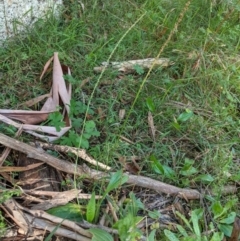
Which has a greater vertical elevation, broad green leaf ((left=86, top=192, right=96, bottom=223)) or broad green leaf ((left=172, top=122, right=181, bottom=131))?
broad green leaf ((left=86, top=192, right=96, bottom=223))

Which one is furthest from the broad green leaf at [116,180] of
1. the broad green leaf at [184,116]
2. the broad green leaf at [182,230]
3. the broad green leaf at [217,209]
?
the broad green leaf at [184,116]

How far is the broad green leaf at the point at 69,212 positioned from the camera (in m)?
1.75

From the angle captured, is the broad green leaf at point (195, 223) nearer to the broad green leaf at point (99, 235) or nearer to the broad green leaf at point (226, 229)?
the broad green leaf at point (226, 229)

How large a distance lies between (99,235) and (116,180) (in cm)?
27

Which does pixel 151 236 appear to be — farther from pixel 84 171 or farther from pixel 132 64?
pixel 132 64

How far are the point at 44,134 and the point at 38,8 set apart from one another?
0.87 m

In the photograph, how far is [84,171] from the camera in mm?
1903

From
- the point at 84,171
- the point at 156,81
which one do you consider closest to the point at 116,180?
the point at 84,171

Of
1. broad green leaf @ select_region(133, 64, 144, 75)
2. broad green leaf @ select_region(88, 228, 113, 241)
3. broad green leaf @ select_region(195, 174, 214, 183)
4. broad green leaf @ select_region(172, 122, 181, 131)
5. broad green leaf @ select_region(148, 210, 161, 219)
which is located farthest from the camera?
broad green leaf @ select_region(133, 64, 144, 75)

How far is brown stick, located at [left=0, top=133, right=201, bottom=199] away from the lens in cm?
186

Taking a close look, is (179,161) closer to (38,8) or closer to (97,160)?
(97,160)

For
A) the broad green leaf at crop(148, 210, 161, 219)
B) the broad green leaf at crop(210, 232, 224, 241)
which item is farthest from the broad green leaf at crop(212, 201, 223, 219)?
the broad green leaf at crop(148, 210, 161, 219)

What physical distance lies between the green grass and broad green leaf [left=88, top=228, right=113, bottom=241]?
0.25 meters

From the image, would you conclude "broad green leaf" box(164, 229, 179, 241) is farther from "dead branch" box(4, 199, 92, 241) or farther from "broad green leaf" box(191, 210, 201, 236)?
"dead branch" box(4, 199, 92, 241)
